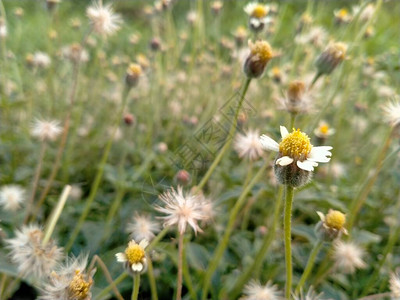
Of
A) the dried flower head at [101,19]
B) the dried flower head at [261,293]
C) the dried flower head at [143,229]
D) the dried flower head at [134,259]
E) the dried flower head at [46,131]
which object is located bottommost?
the dried flower head at [134,259]

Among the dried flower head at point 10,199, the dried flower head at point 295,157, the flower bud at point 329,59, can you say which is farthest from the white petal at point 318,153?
the dried flower head at point 10,199

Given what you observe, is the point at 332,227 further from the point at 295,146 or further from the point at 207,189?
the point at 207,189

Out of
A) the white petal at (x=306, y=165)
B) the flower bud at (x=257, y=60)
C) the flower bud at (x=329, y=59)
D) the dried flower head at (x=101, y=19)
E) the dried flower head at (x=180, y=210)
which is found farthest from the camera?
the dried flower head at (x=101, y=19)

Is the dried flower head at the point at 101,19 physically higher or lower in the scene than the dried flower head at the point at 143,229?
higher

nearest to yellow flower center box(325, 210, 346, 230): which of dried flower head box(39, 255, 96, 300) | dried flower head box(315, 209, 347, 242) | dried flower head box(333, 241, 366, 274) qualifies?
dried flower head box(315, 209, 347, 242)

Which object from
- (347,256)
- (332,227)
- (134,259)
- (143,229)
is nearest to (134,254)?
(134,259)

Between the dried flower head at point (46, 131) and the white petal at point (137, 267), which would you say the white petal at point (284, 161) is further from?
the dried flower head at point (46, 131)

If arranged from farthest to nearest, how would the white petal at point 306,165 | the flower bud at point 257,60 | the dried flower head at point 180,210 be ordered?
the flower bud at point 257,60
the dried flower head at point 180,210
the white petal at point 306,165

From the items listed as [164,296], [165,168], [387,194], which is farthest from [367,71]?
[164,296]
